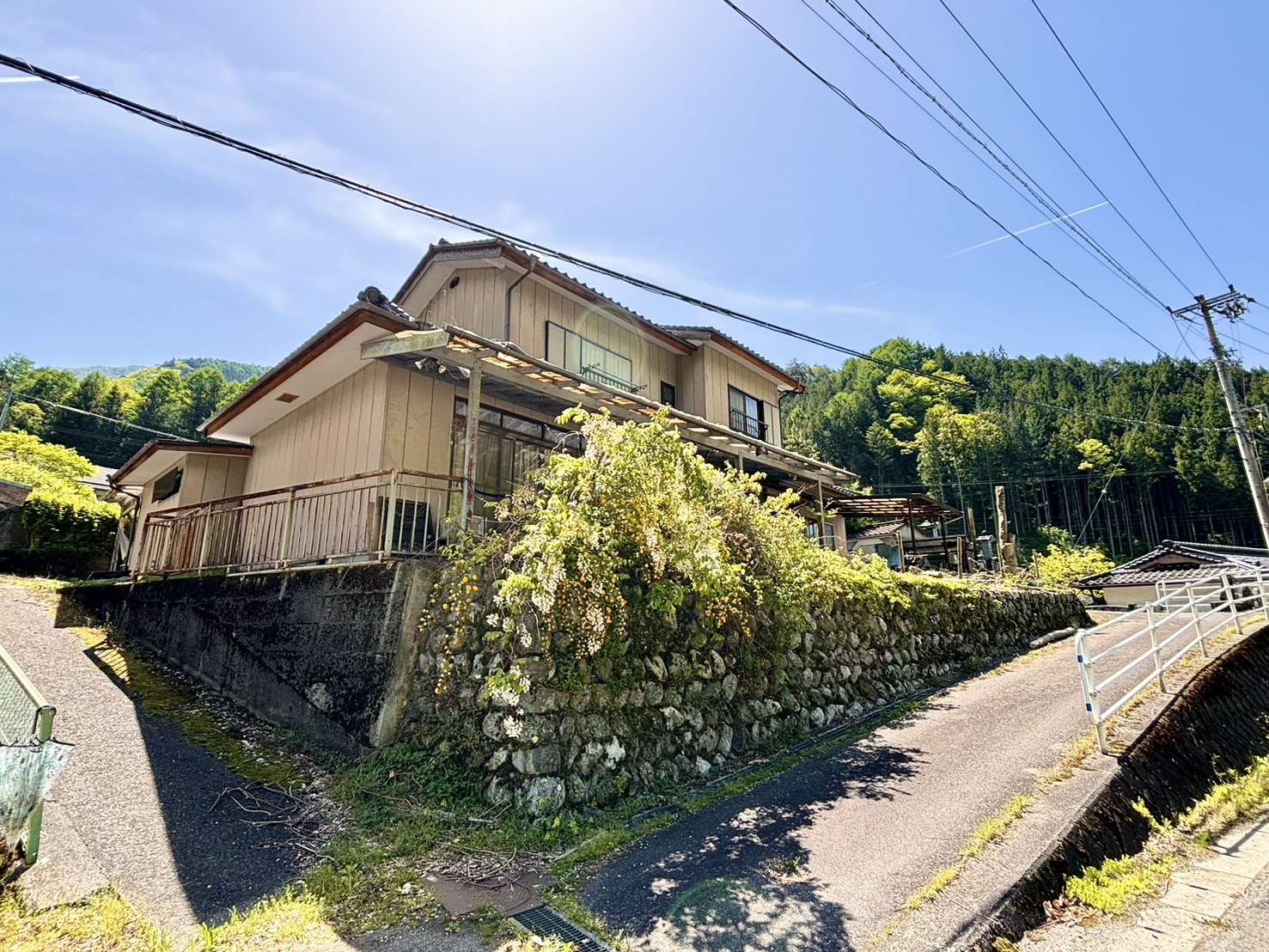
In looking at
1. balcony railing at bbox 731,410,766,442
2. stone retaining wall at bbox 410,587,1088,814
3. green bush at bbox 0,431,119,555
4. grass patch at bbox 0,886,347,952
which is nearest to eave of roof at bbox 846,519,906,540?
balcony railing at bbox 731,410,766,442

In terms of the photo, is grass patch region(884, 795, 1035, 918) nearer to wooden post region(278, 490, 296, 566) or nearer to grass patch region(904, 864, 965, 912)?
grass patch region(904, 864, 965, 912)

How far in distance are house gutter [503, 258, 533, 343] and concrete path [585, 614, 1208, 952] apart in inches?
344

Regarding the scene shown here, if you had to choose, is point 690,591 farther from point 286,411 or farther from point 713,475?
point 286,411

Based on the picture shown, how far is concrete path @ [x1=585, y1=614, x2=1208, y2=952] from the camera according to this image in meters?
4.00

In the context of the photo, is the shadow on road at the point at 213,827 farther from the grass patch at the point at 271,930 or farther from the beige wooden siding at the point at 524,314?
the beige wooden siding at the point at 524,314

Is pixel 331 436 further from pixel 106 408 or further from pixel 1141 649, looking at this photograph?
pixel 106 408

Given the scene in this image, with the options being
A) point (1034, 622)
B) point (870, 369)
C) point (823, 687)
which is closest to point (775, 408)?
point (1034, 622)

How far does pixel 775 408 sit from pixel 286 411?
43.6 ft

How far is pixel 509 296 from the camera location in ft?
39.2

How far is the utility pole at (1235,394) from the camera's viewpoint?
14703 mm

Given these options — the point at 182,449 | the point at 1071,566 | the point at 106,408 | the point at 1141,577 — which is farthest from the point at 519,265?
the point at 106,408

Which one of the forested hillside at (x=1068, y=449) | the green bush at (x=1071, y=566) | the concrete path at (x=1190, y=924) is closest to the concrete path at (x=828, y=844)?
the concrete path at (x=1190, y=924)

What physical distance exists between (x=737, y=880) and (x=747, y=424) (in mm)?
13656

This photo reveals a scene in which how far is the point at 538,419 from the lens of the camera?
11.0 meters
